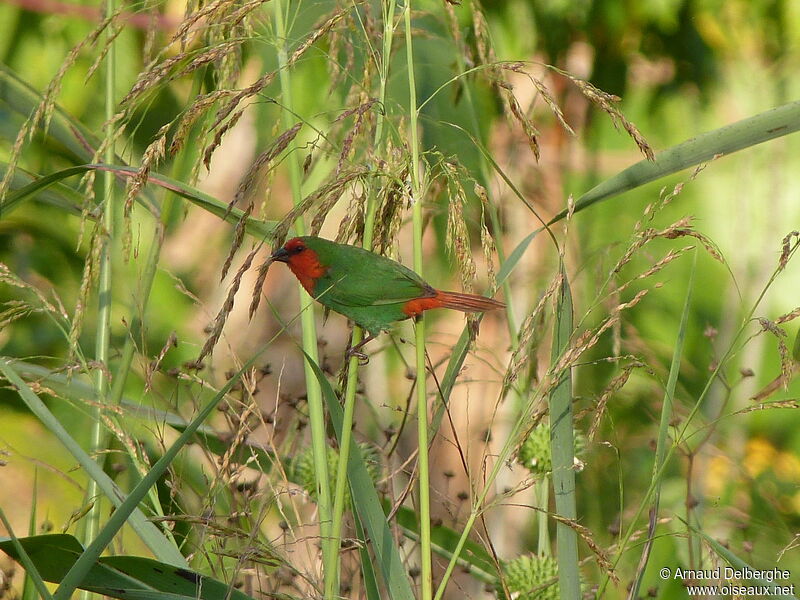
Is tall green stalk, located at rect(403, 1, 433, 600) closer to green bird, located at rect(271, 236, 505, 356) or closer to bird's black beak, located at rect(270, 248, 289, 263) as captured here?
green bird, located at rect(271, 236, 505, 356)

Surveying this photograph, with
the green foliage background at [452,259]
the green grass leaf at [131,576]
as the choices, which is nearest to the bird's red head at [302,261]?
the green foliage background at [452,259]

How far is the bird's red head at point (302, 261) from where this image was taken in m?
1.70

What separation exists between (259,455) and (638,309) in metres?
3.19

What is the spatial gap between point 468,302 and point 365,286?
0.20m

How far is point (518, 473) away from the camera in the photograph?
406cm

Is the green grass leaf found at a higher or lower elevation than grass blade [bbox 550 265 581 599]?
lower

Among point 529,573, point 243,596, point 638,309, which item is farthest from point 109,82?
point 638,309

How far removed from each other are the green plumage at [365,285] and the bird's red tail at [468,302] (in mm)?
33

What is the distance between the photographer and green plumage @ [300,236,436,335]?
154 centimetres

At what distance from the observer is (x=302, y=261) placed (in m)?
1.71

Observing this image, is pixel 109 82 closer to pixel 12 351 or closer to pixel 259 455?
pixel 259 455

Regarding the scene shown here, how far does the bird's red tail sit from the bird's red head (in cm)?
25

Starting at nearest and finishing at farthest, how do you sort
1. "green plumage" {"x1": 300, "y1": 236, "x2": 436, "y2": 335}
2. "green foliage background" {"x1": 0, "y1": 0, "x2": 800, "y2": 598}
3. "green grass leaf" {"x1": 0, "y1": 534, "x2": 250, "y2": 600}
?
"green grass leaf" {"x1": 0, "y1": 534, "x2": 250, "y2": 600}, "green plumage" {"x1": 300, "y1": 236, "x2": 436, "y2": 335}, "green foliage background" {"x1": 0, "y1": 0, "x2": 800, "y2": 598}

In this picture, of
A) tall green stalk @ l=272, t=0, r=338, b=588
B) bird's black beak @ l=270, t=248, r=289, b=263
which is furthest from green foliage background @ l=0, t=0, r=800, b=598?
bird's black beak @ l=270, t=248, r=289, b=263
